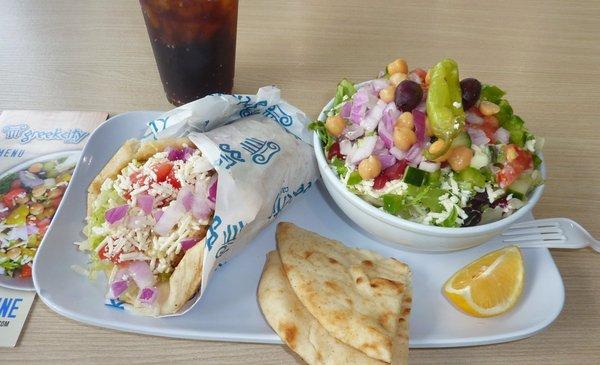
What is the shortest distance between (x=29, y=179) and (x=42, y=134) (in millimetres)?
237

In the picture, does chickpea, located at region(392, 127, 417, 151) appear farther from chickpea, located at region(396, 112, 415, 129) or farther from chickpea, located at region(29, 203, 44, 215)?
chickpea, located at region(29, 203, 44, 215)

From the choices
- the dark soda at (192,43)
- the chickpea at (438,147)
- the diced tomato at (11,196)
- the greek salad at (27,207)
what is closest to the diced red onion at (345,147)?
the chickpea at (438,147)

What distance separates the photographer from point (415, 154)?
1267mm

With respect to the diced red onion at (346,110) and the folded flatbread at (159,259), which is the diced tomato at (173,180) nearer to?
the folded flatbread at (159,259)

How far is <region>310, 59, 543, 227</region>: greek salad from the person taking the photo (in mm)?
1233

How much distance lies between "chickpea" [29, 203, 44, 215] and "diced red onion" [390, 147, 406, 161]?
101 centimetres

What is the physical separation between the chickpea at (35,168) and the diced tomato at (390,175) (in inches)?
41.6

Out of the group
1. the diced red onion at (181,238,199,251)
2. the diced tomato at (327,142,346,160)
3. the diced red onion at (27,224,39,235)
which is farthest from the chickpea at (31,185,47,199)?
the diced tomato at (327,142,346,160)

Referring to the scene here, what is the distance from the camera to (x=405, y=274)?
1.25 m

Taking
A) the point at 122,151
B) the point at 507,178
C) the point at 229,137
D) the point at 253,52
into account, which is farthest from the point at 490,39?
the point at 122,151

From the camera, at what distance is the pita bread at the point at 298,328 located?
106 centimetres

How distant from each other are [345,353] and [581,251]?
0.81m

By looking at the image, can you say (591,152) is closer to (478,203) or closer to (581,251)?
(581,251)

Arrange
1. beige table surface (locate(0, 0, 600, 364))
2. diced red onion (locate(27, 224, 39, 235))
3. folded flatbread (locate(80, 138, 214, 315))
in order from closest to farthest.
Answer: folded flatbread (locate(80, 138, 214, 315)), diced red onion (locate(27, 224, 39, 235)), beige table surface (locate(0, 0, 600, 364))
